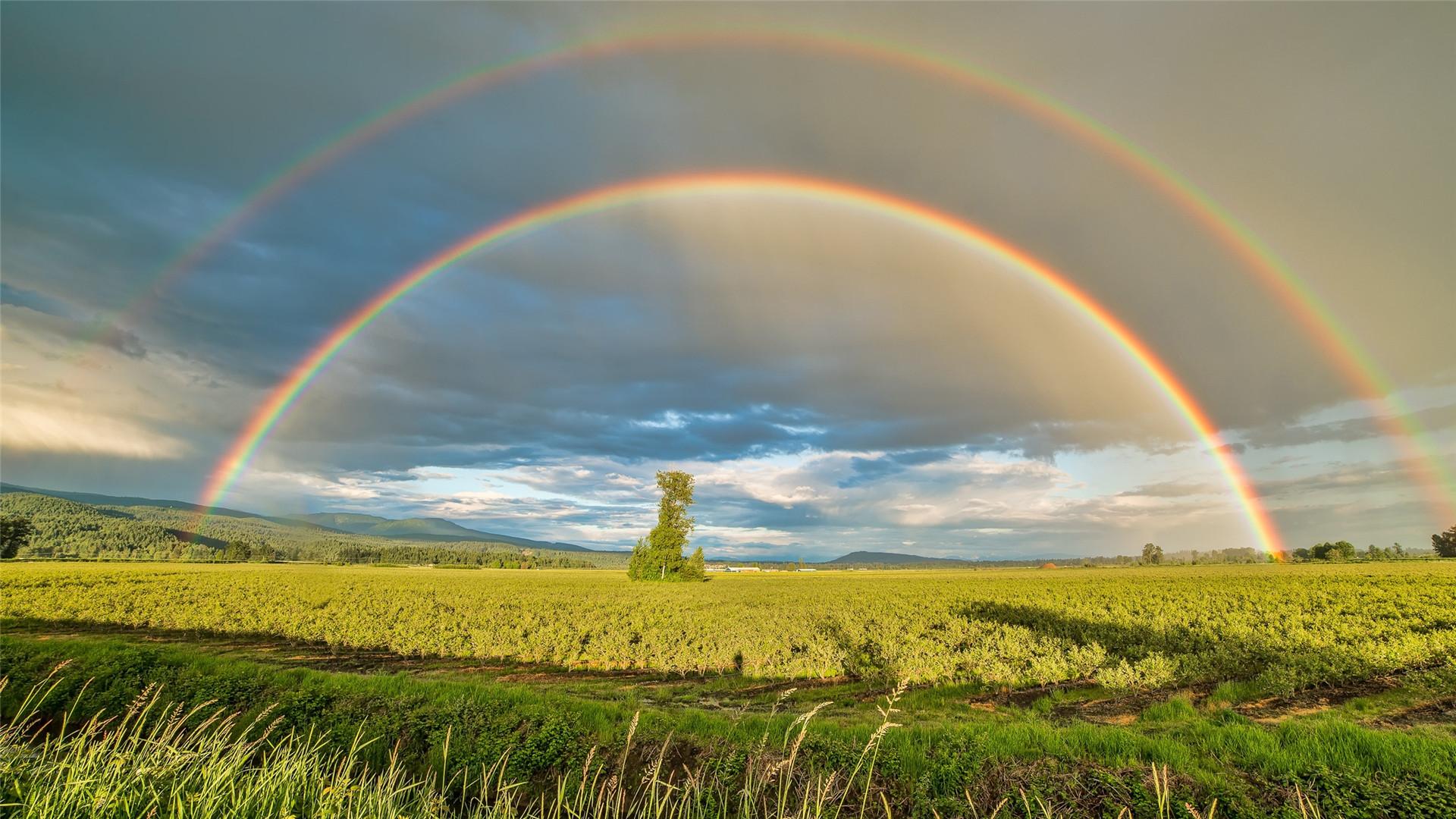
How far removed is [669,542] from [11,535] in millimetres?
149532

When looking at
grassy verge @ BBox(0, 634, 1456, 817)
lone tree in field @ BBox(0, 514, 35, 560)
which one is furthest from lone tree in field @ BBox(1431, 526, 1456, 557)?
lone tree in field @ BBox(0, 514, 35, 560)

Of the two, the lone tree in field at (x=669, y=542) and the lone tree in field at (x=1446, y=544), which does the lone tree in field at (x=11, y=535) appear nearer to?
the lone tree in field at (x=669, y=542)

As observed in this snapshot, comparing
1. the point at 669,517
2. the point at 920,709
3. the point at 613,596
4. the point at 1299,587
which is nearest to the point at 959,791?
the point at 920,709

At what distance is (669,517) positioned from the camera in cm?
10356

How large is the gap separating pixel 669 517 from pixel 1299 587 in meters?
77.8

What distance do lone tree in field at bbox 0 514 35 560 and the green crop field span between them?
127m

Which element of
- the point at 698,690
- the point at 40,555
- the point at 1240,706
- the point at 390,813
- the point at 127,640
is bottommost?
the point at 40,555

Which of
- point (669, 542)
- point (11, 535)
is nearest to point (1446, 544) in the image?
point (669, 542)

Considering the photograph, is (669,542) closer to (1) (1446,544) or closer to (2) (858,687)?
(2) (858,687)

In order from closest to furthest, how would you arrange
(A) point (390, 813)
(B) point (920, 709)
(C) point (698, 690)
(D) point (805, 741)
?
(A) point (390, 813) → (D) point (805, 741) → (B) point (920, 709) → (C) point (698, 690)

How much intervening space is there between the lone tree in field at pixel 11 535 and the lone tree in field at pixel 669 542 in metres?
138

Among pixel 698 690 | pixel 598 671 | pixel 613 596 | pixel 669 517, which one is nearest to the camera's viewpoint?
pixel 698 690

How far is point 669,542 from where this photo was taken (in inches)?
4035

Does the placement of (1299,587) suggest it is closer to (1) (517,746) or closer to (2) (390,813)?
(1) (517,746)
